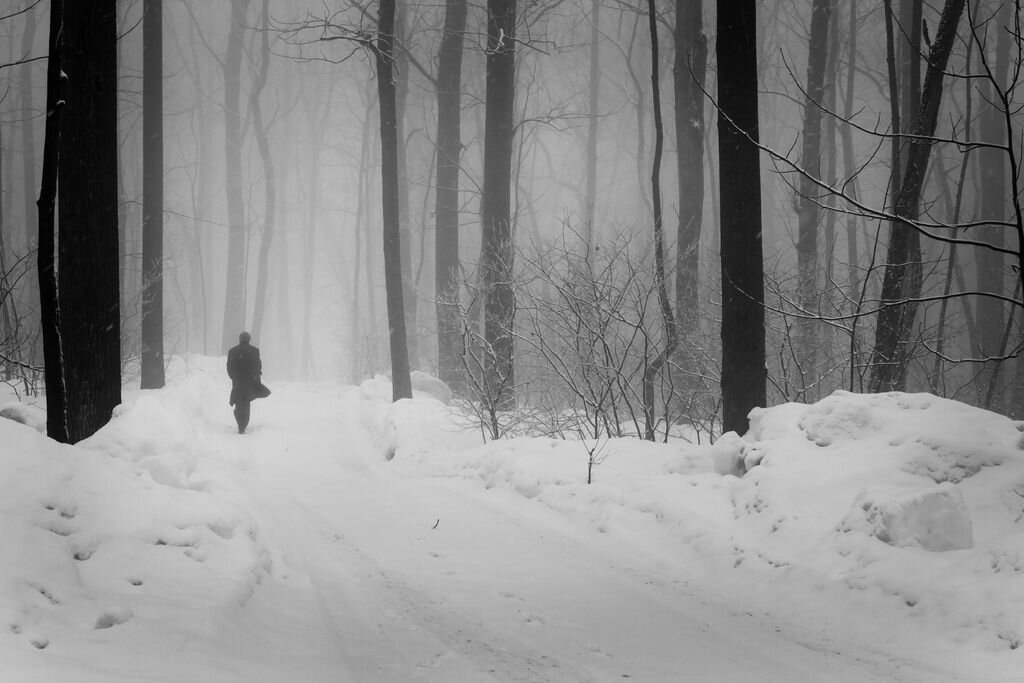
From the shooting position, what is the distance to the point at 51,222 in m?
6.13

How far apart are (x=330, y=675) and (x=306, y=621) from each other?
2.97 ft

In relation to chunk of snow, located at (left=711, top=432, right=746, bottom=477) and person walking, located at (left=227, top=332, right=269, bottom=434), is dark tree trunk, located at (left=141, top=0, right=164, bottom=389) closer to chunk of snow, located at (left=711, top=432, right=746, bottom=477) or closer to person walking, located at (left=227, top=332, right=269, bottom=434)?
person walking, located at (left=227, top=332, right=269, bottom=434)

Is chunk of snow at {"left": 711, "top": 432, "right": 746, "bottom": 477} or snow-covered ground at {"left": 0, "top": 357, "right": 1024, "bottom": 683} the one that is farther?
chunk of snow at {"left": 711, "top": 432, "right": 746, "bottom": 477}

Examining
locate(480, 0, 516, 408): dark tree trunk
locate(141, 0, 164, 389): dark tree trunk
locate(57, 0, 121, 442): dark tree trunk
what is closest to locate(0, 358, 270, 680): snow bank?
locate(57, 0, 121, 442): dark tree trunk

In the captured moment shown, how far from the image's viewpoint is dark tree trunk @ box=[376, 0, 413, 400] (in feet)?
47.5

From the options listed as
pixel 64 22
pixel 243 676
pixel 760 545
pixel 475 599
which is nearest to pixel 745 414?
pixel 760 545

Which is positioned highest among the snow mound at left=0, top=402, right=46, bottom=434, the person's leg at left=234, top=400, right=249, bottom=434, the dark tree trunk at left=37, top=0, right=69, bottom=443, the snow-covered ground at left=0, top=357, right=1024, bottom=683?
the dark tree trunk at left=37, top=0, right=69, bottom=443

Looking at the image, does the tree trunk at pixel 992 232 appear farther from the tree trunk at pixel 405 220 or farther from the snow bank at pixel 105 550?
the snow bank at pixel 105 550

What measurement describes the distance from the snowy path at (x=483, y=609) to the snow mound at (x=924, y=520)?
3.49ft

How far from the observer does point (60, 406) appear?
20.7ft

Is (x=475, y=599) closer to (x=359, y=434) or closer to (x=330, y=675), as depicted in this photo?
(x=330, y=675)

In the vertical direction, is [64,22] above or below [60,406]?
above

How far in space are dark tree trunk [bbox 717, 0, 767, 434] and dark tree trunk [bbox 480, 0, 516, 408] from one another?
14.9 feet

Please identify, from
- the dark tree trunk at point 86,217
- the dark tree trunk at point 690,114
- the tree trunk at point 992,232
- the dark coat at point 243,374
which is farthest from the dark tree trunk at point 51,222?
the tree trunk at point 992,232
